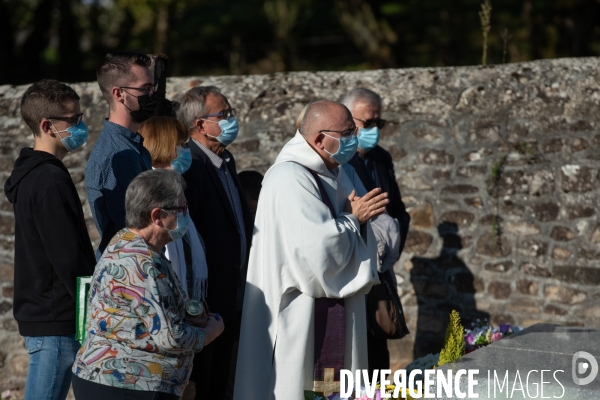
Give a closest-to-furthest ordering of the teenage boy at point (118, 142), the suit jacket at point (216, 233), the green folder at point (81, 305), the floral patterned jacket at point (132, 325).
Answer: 1. the floral patterned jacket at point (132, 325)
2. the green folder at point (81, 305)
3. the teenage boy at point (118, 142)
4. the suit jacket at point (216, 233)

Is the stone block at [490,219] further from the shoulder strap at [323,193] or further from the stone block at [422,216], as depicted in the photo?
the shoulder strap at [323,193]

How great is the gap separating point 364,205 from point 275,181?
0.44m

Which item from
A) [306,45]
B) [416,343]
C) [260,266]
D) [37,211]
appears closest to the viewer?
[37,211]

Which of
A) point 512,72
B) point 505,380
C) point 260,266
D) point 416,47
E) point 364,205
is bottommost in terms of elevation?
point 505,380

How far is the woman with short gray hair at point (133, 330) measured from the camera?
2.99 meters

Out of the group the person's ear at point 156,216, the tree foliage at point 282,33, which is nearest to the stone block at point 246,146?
the person's ear at point 156,216

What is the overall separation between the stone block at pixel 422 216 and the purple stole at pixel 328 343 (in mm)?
2006

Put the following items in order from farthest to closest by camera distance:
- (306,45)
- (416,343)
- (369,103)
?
(306,45) < (416,343) < (369,103)

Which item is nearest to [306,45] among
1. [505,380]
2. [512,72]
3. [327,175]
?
[512,72]

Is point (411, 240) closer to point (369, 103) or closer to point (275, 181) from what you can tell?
Answer: point (369, 103)

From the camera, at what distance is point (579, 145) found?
221 inches

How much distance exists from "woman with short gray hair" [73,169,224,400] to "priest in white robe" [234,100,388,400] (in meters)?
0.84

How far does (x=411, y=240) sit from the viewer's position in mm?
5895

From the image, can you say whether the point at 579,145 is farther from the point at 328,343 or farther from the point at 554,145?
the point at 328,343
